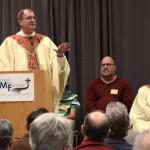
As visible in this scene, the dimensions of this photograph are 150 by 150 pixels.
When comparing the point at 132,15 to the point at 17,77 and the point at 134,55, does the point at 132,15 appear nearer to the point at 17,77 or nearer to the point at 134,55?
the point at 134,55

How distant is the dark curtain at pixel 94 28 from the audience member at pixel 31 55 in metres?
1.56

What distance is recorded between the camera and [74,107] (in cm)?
591

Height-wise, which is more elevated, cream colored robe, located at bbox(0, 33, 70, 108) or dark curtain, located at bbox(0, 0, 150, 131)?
dark curtain, located at bbox(0, 0, 150, 131)

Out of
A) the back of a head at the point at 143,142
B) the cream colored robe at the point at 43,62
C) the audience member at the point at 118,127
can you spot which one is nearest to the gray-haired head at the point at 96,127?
the audience member at the point at 118,127

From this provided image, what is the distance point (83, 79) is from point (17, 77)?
2.56m

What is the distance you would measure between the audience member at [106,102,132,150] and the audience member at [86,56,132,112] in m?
2.76

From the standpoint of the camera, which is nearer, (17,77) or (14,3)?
(17,77)

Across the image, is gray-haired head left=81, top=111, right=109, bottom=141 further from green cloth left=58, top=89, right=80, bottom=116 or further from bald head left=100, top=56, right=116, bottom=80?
bald head left=100, top=56, right=116, bottom=80

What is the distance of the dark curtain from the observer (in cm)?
674

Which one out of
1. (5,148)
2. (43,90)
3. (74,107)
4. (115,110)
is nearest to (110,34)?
(74,107)

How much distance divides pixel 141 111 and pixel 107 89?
0.84 m

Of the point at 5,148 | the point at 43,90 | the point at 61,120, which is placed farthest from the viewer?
the point at 43,90

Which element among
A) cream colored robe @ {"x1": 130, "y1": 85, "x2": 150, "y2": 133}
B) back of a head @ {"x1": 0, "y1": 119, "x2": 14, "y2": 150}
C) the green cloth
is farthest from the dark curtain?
back of a head @ {"x1": 0, "y1": 119, "x2": 14, "y2": 150}

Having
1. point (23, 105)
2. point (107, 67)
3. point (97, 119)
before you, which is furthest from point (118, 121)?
point (107, 67)
